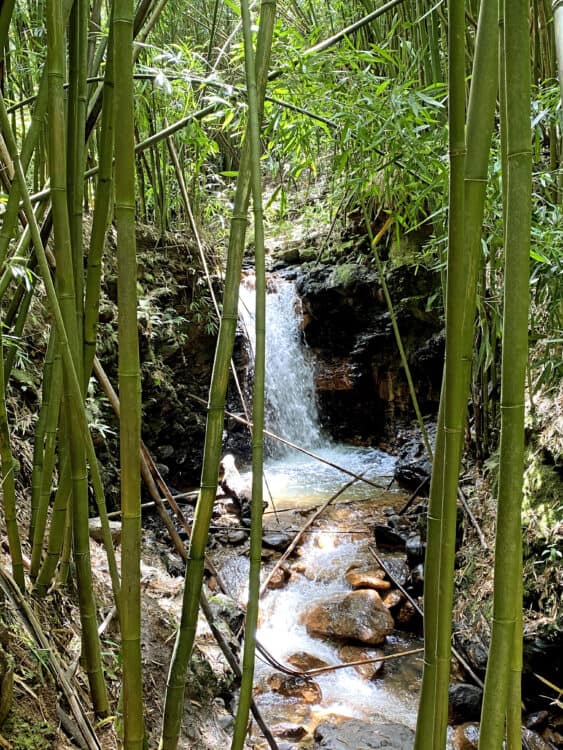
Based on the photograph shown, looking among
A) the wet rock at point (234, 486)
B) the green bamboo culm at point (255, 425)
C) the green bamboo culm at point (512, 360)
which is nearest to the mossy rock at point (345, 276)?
the wet rock at point (234, 486)

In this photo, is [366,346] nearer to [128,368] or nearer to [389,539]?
[389,539]

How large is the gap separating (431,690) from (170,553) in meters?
2.72

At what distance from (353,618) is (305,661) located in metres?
0.33

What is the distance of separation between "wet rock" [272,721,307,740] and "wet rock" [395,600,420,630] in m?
0.81

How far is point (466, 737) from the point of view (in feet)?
6.28

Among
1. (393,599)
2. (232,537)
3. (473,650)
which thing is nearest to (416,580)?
(393,599)

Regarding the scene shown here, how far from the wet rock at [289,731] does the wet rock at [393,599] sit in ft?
2.85

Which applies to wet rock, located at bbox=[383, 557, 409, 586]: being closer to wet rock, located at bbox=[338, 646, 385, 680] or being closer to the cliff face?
wet rock, located at bbox=[338, 646, 385, 680]

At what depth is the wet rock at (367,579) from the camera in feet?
9.36

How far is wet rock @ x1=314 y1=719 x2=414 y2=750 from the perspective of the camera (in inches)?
74.0

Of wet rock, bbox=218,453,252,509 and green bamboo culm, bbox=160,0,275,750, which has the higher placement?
green bamboo culm, bbox=160,0,275,750

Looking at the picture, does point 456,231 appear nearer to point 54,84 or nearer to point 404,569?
point 54,84

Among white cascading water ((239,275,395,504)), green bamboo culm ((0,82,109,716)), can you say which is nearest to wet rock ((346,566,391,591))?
white cascading water ((239,275,395,504))

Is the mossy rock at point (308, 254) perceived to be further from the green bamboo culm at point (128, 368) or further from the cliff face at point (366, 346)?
the green bamboo culm at point (128, 368)
